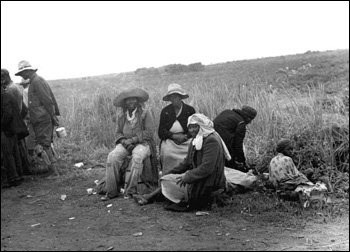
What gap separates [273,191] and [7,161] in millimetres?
3705

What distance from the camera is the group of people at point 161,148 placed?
5285 mm

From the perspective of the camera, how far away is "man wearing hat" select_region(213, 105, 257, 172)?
249 inches

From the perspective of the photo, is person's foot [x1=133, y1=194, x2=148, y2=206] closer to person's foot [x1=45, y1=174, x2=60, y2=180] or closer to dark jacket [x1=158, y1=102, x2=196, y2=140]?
dark jacket [x1=158, y1=102, x2=196, y2=140]

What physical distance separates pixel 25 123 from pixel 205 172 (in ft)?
11.8

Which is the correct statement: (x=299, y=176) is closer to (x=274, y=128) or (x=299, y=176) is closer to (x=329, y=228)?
(x=329, y=228)

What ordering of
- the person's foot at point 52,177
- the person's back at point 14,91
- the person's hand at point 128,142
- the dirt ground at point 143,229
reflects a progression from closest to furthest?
the dirt ground at point 143,229, the person's hand at point 128,142, the person's back at point 14,91, the person's foot at point 52,177

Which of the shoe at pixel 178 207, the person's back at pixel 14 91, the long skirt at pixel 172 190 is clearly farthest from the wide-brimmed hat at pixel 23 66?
the shoe at pixel 178 207

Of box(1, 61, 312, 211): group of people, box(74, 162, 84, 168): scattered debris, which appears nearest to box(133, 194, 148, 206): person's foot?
box(1, 61, 312, 211): group of people

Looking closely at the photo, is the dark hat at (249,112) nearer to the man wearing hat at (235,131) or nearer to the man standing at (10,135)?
the man wearing hat at (235,131)

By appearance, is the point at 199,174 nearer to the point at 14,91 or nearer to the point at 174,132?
the point at 174,132

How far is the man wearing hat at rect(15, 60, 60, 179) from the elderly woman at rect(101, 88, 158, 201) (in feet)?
4.28

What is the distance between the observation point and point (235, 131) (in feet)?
21.0

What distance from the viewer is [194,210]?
5312 millimetres

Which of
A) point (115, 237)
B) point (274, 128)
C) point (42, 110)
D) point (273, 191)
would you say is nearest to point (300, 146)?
point (274, 128)
